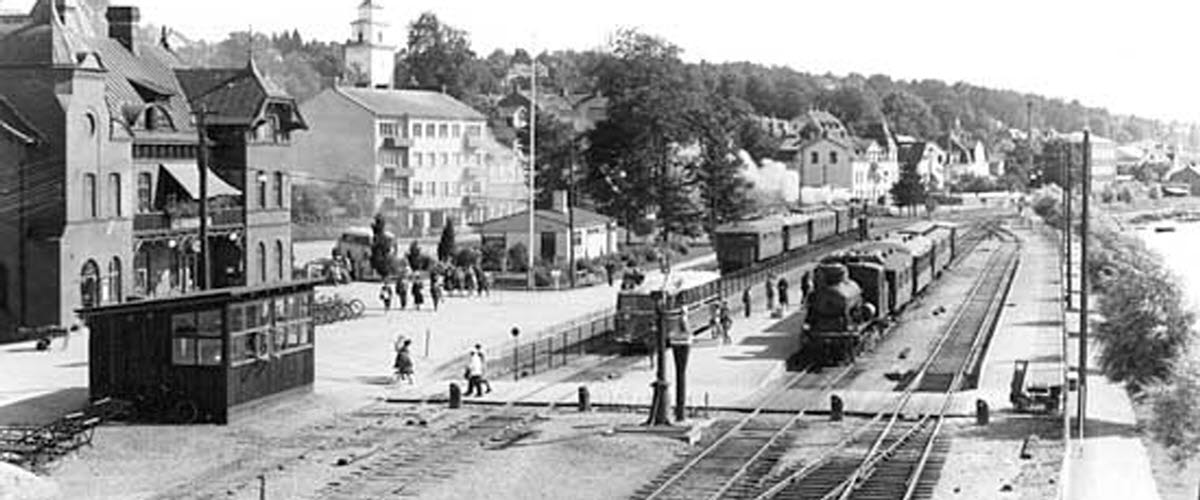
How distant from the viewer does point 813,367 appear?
4562cm

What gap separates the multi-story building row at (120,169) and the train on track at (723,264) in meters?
12.8

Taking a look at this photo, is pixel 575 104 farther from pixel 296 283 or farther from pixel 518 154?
pixel 296 283

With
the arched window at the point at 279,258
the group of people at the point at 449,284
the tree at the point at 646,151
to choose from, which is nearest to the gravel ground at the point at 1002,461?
the group of people at the point at 449,284

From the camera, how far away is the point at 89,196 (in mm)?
53812

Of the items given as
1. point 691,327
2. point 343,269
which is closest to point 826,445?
point 691,327

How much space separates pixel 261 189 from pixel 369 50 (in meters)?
86.4

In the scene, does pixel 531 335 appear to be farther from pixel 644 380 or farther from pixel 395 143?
pixel 395 143

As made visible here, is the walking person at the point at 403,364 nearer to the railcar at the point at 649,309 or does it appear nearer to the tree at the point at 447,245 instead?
the railcar at the point at 649,309

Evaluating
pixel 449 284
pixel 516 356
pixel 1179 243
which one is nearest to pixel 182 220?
pixel 449 284

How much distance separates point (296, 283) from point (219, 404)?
149 inches

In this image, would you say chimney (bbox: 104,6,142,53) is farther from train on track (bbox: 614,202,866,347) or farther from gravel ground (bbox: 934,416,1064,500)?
gravel ground (bbox: 934,416,1064,500)

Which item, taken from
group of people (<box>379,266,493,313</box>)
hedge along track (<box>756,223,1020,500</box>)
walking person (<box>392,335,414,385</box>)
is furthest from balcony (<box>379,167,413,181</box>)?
hedge along track (<box>756,223,1020,500</box>)

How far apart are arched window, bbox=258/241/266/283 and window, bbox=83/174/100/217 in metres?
11.9

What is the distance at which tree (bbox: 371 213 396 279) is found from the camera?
237ft
